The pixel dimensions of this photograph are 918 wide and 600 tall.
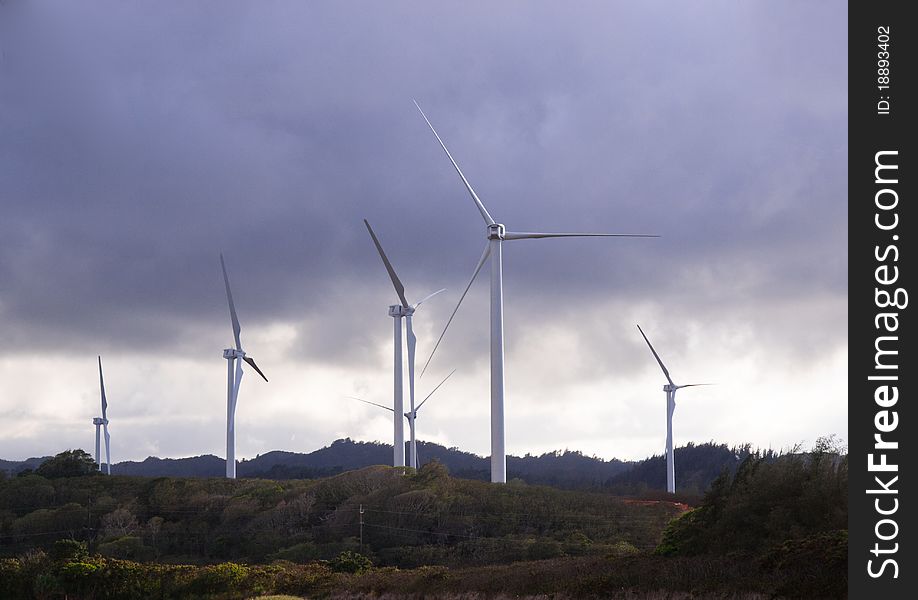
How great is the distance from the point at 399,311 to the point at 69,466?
3062cm

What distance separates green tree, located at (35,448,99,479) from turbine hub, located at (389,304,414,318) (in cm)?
2859

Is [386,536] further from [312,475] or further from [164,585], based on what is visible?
[312,475]

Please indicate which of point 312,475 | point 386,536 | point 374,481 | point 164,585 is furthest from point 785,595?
point 312,475

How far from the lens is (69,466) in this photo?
3469 inches

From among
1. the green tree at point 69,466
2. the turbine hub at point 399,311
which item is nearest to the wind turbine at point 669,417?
the turbine hub at point 399,311

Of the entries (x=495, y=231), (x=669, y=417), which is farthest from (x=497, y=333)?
(x=669, y=417)

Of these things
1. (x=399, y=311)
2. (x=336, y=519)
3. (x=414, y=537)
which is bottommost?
(x=414, y=537)

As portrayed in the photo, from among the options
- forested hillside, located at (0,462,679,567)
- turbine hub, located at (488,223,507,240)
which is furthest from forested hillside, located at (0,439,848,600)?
turbine hub, located at (488,223,507,240)

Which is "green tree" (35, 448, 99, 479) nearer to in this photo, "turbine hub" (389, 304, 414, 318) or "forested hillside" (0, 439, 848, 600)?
"forested hillside" (0, 439, 848, 600)

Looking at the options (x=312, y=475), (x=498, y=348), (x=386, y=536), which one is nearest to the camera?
(x=386, y=536)

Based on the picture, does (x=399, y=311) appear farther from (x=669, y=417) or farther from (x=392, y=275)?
(x=669, y=417)

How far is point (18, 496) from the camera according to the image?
251 ft
